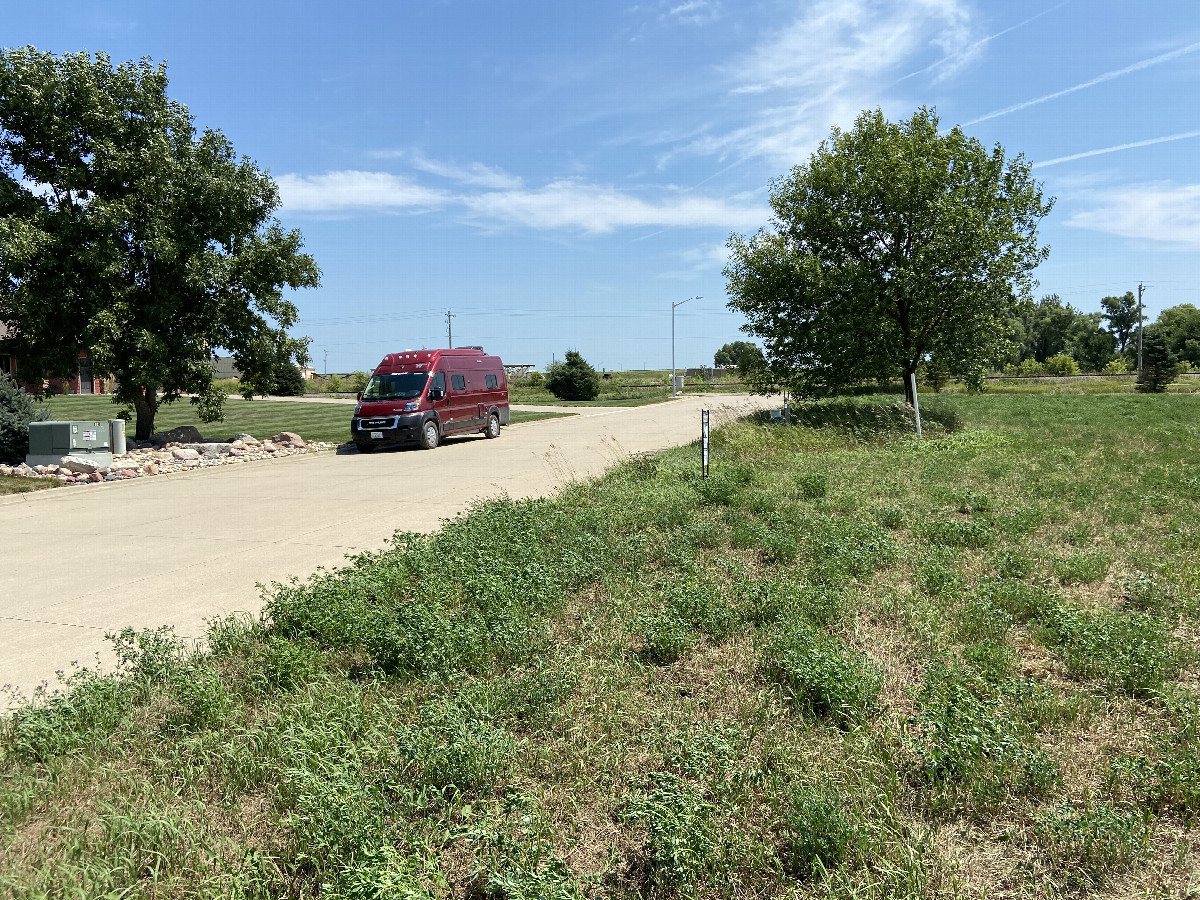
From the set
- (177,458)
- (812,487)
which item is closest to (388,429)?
(177,458)

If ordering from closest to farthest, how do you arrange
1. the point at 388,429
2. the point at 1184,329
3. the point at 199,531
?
the point at 199,531 → the point at 388,429 → the point at 1184,329

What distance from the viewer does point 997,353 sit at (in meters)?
20.7

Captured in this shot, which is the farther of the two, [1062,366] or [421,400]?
[1062,366]

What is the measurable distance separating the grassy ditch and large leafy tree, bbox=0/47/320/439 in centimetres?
1523

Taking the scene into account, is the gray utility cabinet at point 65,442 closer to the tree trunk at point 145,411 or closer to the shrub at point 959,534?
the tree trunk at point 145,411

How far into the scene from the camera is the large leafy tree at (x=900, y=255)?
19656 mm

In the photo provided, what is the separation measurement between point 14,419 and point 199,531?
10402 mm

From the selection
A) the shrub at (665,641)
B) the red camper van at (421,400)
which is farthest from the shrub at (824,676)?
the red camper van at (421,400)

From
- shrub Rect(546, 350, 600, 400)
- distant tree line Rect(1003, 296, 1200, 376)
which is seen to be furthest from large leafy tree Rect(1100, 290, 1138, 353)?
shrub Rect(546, 350, 600, 400)

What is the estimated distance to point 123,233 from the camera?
1798cm

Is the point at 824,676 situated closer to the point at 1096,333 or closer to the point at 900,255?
the point at 900,255

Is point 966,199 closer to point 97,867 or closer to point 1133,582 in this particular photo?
point 1133,582

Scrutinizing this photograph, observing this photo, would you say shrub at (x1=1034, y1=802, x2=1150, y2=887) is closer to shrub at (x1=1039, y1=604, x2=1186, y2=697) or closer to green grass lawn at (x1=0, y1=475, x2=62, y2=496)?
shrub at (x1=1039, y1=604, x2=1186, y2=697)

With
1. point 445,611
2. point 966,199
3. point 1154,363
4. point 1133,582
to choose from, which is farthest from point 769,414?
point 1154,363
